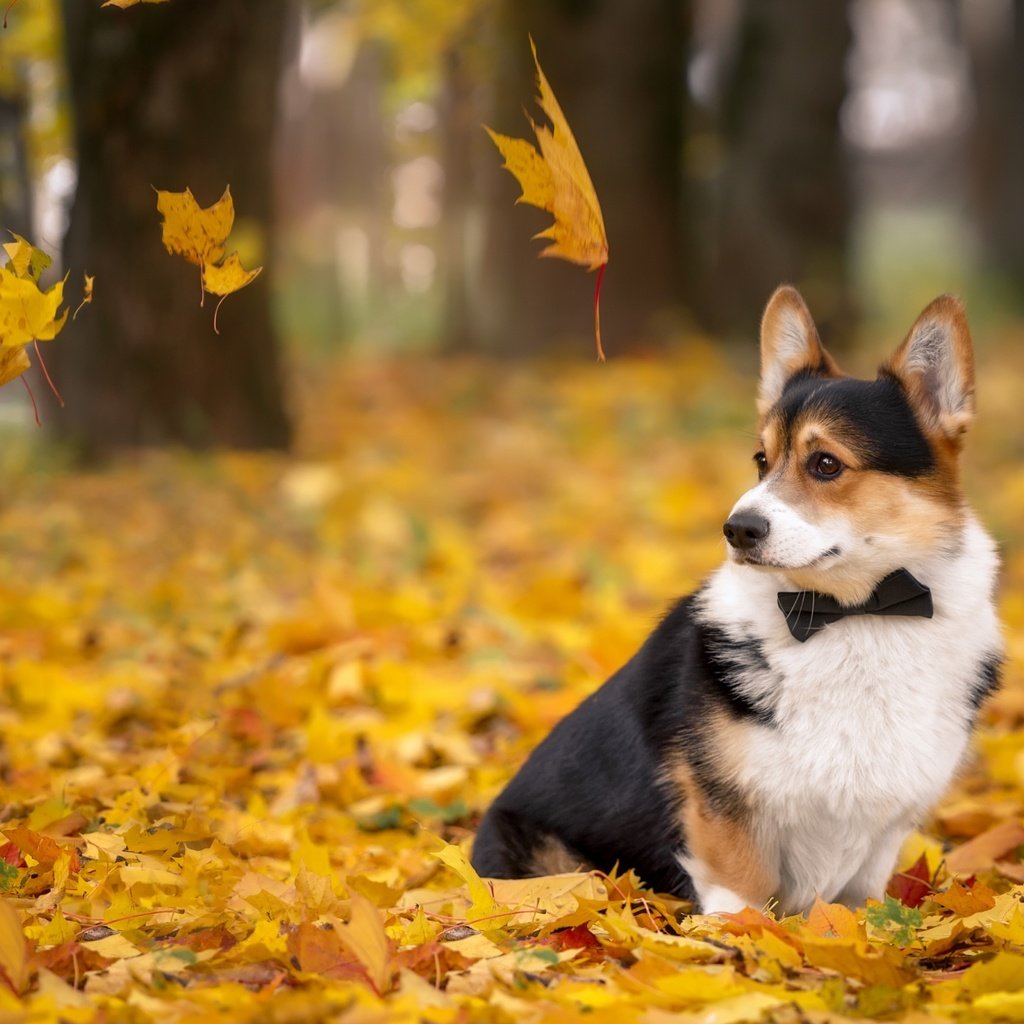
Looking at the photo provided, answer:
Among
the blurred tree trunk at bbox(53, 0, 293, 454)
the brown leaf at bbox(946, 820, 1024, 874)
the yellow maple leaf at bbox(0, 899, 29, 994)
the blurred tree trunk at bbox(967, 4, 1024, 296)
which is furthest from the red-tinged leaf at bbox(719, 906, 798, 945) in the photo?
the blurred tree trunk at bbox(967, 4, 1024, 296)

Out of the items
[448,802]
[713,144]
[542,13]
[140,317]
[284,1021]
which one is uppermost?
[542,13]

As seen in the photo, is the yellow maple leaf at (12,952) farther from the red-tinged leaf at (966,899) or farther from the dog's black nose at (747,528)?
the red-tinged leaf at (966,899)

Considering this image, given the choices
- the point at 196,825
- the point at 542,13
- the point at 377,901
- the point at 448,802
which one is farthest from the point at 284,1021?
the point at 542,13

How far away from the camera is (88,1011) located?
2.57 meters

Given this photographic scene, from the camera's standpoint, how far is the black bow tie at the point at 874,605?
342 cm

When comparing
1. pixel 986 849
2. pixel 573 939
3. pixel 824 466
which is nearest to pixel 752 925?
pixel 573 939

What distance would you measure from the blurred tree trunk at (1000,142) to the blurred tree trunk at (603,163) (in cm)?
614

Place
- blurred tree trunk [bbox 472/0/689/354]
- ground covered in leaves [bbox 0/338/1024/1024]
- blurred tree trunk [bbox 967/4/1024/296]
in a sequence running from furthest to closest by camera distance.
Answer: blurred tree trunk [bbox 967/4/1024/296]
blurred tree trunk [bbox 472/0/689/354]
ground covered in leaves [bbox 0/338/1024/1024]

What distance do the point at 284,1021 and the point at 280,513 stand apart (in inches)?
241

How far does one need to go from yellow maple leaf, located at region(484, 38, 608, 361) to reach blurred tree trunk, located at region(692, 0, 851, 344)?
10.00m

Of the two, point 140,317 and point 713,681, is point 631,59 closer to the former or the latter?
point 140,317

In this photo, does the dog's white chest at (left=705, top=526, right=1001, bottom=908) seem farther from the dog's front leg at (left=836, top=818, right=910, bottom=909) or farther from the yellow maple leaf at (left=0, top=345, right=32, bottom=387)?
the yellow maple leaf at (left=0, top=345, right=32, bottom=387)

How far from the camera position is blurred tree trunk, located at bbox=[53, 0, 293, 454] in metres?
8.66

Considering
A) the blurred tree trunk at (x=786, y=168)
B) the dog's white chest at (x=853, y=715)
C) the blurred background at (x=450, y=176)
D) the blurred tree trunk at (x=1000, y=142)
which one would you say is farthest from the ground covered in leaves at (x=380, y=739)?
the blurred tree trunk at (x=1000, y=142)
